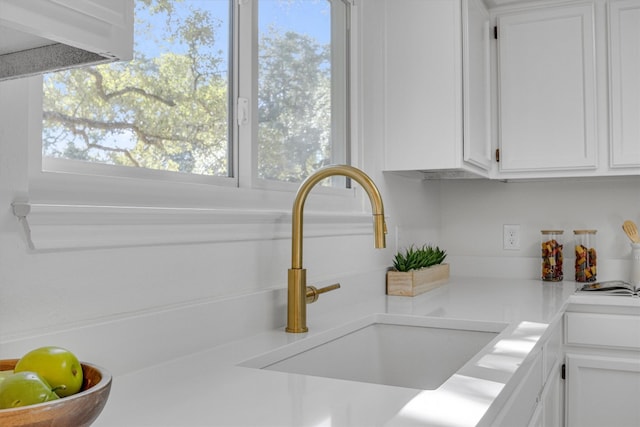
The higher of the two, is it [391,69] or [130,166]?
[391,69]

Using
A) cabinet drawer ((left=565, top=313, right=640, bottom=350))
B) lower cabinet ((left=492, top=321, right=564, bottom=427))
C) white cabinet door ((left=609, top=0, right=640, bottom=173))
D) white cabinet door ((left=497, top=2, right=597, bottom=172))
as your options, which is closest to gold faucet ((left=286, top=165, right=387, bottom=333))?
lower cabinet ((left=492, top=321, right=564, bottom=427))

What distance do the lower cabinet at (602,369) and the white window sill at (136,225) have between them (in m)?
1.16

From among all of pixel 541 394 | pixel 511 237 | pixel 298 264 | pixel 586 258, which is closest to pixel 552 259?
pixel 586 258

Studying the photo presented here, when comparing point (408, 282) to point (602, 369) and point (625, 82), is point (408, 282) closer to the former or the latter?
point (602, 369)

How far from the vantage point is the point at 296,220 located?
4.66 ft

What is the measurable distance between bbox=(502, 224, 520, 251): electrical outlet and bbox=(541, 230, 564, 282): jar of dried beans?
0.68 feet

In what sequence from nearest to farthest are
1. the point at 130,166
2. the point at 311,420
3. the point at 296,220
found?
the point at 311,420
the point at 130,166
the point at 296,220

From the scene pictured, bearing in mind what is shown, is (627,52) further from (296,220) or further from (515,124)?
(296,220)

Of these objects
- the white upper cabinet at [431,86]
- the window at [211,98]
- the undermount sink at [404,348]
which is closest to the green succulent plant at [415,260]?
Answer: the white upper cabinet at [431,86]

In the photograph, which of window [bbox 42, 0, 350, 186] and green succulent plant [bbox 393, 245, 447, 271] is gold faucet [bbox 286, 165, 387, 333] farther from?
green succulent plant [bbox 393, 245, 447, 271]

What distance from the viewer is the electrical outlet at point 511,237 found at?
287 centimetres

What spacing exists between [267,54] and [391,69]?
0.74 meters

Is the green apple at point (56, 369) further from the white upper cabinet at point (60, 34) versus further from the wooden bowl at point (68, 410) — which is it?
the white upper cabinet at point (60, 34)

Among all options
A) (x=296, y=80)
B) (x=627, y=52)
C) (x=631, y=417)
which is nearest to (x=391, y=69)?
(x=296, y=80)
